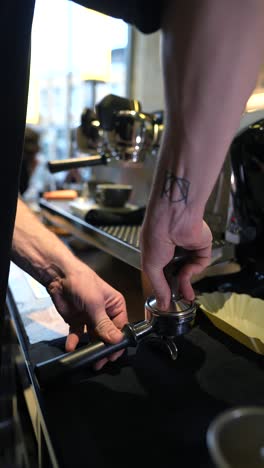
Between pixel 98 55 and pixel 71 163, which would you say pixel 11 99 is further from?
pixel 98 55

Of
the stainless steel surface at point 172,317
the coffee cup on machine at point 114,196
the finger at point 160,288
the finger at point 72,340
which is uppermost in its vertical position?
the coffee cup on machine at point 114,196

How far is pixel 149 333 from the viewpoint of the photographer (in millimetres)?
432

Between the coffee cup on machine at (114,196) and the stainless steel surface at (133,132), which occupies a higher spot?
the stainless steel surface at (133,132)

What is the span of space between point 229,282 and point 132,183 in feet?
2.16

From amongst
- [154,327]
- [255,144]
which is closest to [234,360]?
[154,327]

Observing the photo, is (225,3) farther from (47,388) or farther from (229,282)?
(229,282)

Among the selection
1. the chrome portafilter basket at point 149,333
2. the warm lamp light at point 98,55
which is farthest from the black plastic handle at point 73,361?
the warm lamp light at point 98,55

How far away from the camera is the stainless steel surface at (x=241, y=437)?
0.25 metres

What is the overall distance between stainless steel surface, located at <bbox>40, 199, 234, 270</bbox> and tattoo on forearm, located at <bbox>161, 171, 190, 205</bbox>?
30cm

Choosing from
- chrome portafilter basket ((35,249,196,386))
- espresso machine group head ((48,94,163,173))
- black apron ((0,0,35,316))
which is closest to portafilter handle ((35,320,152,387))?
chrome portafilter basket ((35,249,196,386))

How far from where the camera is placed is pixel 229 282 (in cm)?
66

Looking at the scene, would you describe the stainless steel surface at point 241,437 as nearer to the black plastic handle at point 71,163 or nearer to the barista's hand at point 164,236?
the barista's hand at point 164,236

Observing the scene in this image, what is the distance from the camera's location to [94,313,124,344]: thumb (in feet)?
1.36

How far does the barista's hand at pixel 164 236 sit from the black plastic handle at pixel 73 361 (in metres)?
0.08
